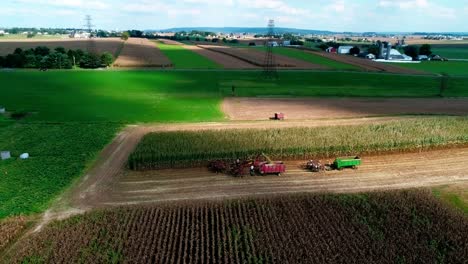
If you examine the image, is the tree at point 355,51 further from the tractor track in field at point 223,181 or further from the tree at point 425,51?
the tractor track in field at point 223,181

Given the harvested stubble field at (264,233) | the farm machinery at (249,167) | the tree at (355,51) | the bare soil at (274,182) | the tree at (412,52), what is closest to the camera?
the harvested stubble field at (264,233)

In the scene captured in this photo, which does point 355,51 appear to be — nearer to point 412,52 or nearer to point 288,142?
point 412,52

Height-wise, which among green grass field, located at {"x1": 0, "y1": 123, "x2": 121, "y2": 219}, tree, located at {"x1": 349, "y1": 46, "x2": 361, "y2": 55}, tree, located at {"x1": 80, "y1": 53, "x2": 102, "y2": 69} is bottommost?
green grass field, located at {"x1": 0, "y1": 123, "x2": 121, "y2": 219}

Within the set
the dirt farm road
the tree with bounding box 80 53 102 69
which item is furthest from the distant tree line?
the dirt farm road

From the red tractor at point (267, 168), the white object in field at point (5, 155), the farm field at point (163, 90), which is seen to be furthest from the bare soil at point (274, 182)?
the farm field at point (163, 90)

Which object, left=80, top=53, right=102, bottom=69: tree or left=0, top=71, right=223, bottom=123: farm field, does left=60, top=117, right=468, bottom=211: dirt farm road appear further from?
left=80, top=53, right=102, bottom=69: tree

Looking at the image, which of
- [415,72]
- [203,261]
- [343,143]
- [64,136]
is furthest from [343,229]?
[415,72]

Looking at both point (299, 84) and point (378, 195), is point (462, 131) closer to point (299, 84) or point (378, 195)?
point (378, 195)
